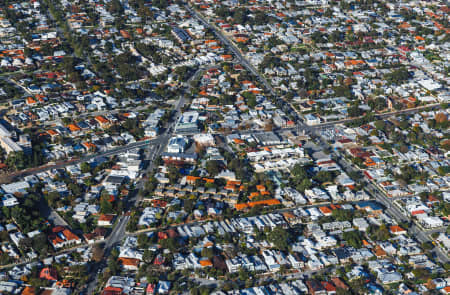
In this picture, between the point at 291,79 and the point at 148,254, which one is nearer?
the point at 148,254

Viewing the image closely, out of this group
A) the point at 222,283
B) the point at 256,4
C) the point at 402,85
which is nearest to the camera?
the point at 222,283

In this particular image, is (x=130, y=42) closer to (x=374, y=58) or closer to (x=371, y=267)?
(x=374, y=58)

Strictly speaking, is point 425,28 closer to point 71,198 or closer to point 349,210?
point 349,210

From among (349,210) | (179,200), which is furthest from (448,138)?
(179,200)

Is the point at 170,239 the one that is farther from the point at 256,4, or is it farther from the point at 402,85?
the point at 256,4

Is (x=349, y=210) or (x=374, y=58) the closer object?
(x=349, y=210)

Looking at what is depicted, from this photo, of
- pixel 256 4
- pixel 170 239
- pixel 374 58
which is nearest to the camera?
pixel 170 239

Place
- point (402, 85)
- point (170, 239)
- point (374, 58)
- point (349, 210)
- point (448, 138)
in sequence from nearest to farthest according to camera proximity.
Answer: point (170, 239), point (349, 210), point (448, 138), point (402, 85), point (374, 58)

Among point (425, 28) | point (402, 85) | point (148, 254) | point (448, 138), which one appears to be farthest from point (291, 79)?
point (148, 254)

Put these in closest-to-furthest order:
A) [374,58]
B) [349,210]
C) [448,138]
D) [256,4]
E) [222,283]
Result: [222,283]
[349,210]
[448,138]
[374,58]
[256,4]

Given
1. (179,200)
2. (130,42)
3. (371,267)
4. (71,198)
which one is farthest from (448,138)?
(130,42)
